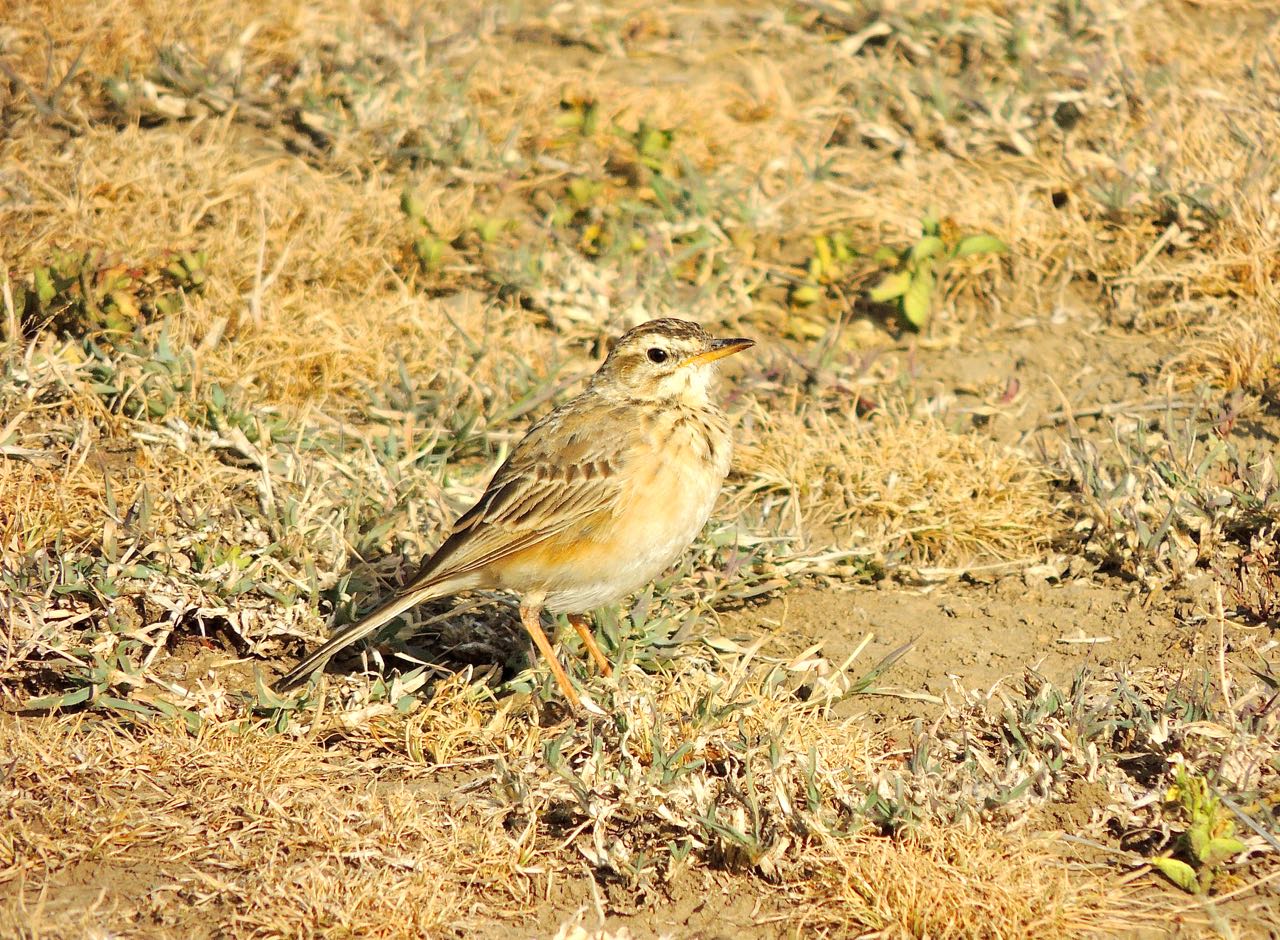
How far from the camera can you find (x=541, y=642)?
5707 mm

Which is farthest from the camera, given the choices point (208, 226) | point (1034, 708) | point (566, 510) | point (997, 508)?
point (208, 226)

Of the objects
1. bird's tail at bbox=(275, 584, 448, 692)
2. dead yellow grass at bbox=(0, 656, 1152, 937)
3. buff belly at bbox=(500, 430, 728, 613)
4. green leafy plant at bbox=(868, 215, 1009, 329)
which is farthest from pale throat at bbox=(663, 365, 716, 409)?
green leafy plant at bbox=(868, 215, 1009, 329)

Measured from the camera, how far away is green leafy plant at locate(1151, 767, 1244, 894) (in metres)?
4.62

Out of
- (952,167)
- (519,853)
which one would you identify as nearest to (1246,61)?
(952,167)

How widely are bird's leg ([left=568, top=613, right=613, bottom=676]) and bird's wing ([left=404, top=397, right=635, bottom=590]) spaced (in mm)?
442

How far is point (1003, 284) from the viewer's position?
806cm

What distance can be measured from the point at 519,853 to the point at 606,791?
1.15 feet

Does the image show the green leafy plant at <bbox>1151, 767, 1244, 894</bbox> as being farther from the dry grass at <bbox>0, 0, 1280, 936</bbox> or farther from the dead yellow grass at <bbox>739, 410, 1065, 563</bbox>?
the dead yellow grass at <bbox>739, 410, 1065, 563</bbox>

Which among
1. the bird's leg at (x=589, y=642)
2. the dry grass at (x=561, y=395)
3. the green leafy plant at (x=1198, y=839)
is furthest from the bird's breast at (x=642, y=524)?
the green leafy plant at (x=1198, y=839)

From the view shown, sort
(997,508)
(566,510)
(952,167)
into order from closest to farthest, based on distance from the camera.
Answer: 1. (566,510)
2. (997,508)
3. (952,167)

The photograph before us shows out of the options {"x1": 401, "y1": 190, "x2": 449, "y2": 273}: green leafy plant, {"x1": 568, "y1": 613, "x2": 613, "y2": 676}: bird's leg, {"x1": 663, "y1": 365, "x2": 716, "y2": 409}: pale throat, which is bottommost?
{"x1": 568, "y1": 613, "x2": 613, "y2": 676}: bird's leg

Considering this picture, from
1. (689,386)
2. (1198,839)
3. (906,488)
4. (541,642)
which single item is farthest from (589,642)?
(1198,839)

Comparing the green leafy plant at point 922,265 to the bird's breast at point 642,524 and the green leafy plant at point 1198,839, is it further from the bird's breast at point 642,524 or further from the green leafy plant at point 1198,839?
the green leafy plant at point 1198,839

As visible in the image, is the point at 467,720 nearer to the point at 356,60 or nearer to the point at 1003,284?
the point at 1003,284
